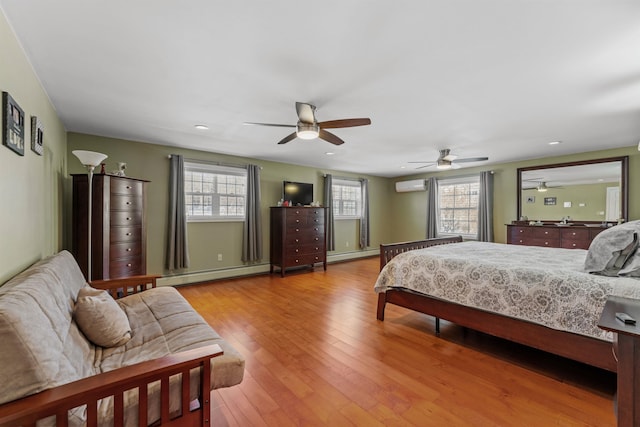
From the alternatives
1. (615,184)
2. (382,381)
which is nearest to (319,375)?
(382,381)

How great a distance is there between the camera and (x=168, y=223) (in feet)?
15.0

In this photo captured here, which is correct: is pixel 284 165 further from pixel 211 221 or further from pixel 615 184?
pixel 615 184

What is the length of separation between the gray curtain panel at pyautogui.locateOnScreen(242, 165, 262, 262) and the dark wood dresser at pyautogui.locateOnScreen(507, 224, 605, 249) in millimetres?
4877

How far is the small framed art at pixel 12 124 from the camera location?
1.50 m

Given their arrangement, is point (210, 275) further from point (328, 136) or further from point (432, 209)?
point (432, 209)

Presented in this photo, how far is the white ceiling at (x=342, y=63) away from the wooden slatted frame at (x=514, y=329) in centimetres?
194

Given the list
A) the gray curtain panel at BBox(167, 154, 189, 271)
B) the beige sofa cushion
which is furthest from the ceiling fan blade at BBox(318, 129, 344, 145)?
the gray curtain panel at BBox(167, 154, 189, 271)

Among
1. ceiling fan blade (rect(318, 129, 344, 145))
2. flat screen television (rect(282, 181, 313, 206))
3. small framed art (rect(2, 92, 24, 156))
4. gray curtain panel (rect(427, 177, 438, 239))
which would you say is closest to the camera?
small framed art (rect(2, 92, 24, 156))

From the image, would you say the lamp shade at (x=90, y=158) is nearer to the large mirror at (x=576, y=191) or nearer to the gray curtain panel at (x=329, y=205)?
the gray curtain panel at (x=329, y=205)

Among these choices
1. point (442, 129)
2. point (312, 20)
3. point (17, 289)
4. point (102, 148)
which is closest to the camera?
point (17, 289)

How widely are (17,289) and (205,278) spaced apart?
384cm

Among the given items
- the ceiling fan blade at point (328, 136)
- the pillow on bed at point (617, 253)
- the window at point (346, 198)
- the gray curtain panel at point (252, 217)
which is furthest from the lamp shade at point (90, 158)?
the window at point (346, 198)

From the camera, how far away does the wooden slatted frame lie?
→ 6.26 ft

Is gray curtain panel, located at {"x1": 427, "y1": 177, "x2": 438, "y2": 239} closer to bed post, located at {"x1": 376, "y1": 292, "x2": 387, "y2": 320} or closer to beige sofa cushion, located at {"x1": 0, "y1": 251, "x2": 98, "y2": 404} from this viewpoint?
bed post, located at {"x1": 376, "y1": 292, "x2": 387, "y2": 320}
